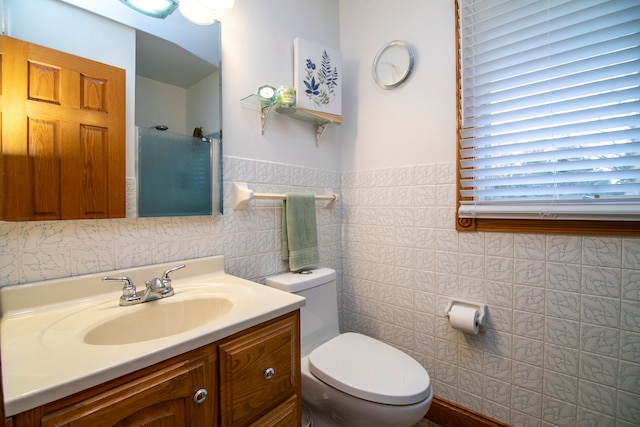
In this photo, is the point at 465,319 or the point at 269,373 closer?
the point at 269,373

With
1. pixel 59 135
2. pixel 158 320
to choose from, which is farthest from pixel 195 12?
pixel 158 320

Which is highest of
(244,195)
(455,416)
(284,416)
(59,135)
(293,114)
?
(293,114)

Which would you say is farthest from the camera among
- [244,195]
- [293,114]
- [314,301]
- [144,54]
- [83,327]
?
[293,114]

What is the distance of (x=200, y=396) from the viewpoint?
657 millimetres

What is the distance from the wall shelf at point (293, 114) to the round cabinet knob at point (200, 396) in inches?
42.7

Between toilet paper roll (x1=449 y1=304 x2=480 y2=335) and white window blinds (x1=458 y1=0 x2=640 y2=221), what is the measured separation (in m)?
0.43

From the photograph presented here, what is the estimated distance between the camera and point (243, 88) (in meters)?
1.30

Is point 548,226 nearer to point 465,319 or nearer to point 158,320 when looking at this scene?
point 465,319

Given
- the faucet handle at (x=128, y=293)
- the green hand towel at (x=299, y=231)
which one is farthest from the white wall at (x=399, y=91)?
the faucet handle at (x=128, y=293)

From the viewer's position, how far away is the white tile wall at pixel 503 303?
104cm

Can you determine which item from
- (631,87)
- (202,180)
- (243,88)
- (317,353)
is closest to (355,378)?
(317,353)

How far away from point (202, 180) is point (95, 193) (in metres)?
0.36

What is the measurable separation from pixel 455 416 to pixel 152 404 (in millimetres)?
1417

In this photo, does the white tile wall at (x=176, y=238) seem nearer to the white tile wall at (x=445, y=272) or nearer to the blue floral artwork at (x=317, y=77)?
the white tile wall at (x=445, y=272)
